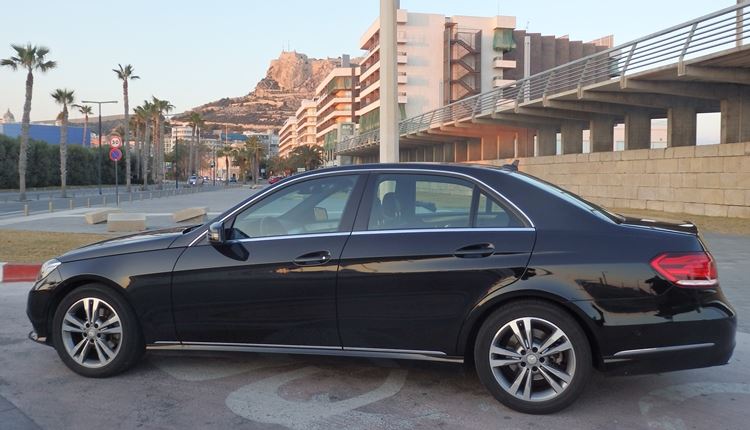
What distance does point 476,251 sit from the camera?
13.5ft

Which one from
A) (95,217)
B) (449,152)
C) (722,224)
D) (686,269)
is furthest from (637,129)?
(686,269)

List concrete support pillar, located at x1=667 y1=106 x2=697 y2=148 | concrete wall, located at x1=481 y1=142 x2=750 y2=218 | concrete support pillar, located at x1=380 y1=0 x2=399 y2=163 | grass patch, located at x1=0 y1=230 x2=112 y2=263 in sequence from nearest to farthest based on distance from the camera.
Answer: grass patch, located at x1=0 y1=230 x2=112 y2=263
concrete support pillar, located at x1=380 y1=0 x2=399 y2=163
concrete wall, located at x1=481 y1=142 x2=750 y2=218
concrete support pillar, located at x1=667 y1=106 x2=697 y2=148

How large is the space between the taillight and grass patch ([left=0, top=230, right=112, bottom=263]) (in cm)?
948

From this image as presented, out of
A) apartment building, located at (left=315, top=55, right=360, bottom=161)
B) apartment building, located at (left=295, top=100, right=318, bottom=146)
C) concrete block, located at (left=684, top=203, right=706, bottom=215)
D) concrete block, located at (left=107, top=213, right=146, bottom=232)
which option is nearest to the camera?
concrete block, located at (left=107, top=213, right=146, bottom=232)

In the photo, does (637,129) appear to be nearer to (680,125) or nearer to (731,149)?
(680,125)

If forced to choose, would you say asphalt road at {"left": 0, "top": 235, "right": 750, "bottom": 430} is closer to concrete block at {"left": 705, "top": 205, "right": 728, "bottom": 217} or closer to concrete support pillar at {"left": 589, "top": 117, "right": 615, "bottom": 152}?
concrete block at {"left": 705, "top": 205, "right": 728, "bottom": 217}

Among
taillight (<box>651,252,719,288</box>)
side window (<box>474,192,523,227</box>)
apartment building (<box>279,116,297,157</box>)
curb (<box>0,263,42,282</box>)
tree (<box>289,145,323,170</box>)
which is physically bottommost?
curb (<box>0,263,42,282</box>)

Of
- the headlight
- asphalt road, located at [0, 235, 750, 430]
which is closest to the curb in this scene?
asphalt road, located at [0, 235, 750, 430]

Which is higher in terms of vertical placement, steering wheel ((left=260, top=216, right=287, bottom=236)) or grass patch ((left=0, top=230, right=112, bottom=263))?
steering wheel ((left=260, top=216, right=287, bottom=236))

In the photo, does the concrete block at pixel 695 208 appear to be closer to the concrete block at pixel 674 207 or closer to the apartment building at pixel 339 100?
the concrete block at pixel 674 207

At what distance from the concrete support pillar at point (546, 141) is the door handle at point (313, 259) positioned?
34211 mm

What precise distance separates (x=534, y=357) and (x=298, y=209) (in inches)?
74.9

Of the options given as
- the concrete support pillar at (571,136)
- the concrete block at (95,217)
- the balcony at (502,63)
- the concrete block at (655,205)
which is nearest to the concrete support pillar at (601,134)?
the concrete support pillar at (571,136)

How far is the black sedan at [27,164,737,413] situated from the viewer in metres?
3.94
